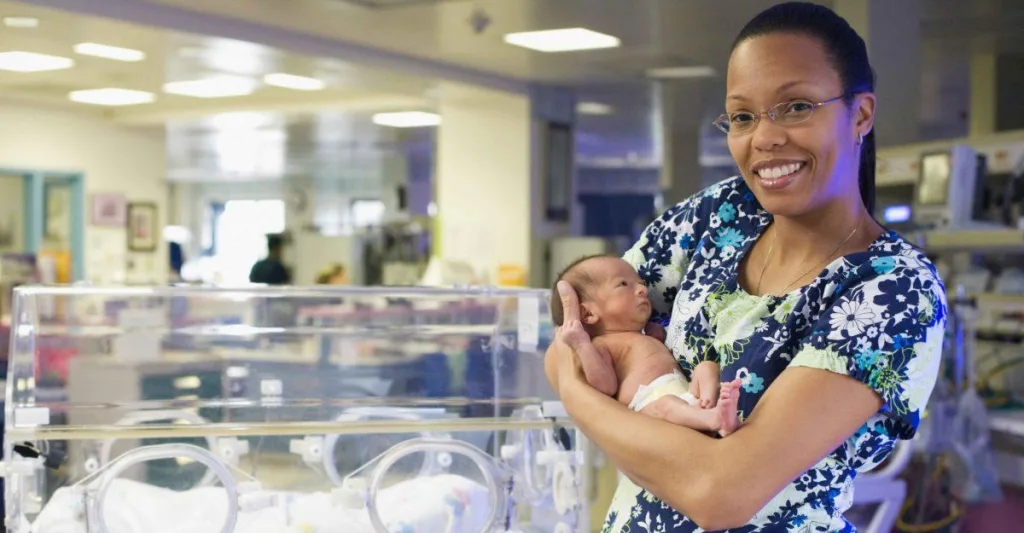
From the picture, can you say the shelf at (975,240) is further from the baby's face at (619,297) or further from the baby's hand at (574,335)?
the baby's hand at (574,335)

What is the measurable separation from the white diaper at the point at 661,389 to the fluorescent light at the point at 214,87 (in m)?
9.09

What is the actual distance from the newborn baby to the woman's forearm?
0.04m

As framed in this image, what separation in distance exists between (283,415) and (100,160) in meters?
10.5

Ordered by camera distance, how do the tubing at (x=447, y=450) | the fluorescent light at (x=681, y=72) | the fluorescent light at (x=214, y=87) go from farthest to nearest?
the fluorescent light at (x=214, y=87) → the fluorescent light at (x=681, y=72) → the tubing at (x=447, y=450)

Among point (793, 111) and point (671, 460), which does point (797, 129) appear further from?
point (671, 460)

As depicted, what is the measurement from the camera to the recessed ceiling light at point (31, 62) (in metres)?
8.94

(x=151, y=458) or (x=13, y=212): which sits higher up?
(x=13, y=212)

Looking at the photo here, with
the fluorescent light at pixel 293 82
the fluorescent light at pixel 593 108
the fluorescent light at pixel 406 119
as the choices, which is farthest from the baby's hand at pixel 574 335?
the fluorescent light at pixel 406 119

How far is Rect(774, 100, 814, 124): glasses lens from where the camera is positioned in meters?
1.37

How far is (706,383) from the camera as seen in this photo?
1.44 meters

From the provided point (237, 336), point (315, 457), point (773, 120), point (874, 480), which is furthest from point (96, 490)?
point (874, 480)

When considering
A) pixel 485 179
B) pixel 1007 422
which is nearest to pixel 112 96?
pixel 485 179

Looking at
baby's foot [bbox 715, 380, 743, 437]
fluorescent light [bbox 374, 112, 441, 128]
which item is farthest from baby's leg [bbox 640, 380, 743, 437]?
fluorescent light [bbox 374, 112, 441, 128]

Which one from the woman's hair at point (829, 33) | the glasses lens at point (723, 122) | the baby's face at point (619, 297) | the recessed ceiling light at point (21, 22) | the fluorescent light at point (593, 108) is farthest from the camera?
the fluorescent light at point (593, 108)
